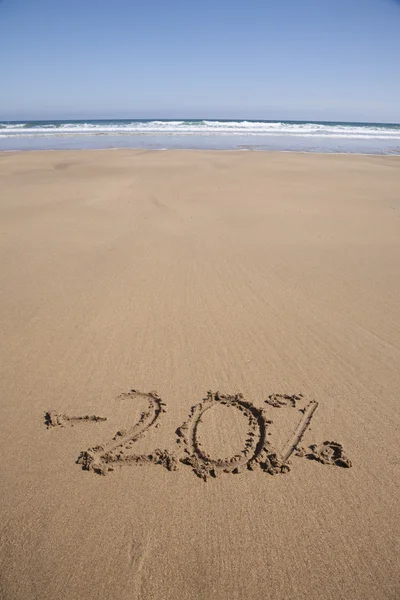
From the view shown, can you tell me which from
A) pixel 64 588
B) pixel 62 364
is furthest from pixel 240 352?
pixel 64 588

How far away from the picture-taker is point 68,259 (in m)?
5.10

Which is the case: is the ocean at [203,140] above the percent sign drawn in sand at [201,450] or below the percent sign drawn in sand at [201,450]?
above

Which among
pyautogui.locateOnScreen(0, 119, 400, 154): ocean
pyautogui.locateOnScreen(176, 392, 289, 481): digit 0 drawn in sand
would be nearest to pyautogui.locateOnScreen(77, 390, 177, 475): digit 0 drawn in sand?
pyautogui.locateOnScreen(176, 392, 289, 481): digit 0 drawn in sand

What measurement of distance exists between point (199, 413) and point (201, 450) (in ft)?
1.05

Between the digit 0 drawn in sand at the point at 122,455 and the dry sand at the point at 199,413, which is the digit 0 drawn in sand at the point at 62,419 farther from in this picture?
the digit 0 drawn in sand at the point at 122,455

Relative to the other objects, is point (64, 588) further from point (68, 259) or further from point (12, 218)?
point (12, 218)

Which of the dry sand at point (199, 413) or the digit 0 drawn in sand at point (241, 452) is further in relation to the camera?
the digit 0 drawn in sand at point (241, 452)

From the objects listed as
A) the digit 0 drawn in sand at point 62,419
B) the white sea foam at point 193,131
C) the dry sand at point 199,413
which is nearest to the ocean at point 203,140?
the white sea foam at point 193,131

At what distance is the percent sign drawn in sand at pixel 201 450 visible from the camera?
7.25 ft

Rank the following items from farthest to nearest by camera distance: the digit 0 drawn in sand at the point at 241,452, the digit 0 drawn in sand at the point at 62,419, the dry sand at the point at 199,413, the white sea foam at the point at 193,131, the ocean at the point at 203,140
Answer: the white sea foam at the point at 193,131, the ocean at the point at 203,140, the digit 0 drawn in sand at the point at 62,419, the digit 0 drawn in sand at the point at 241,452, the dry sand at the point at 199,413

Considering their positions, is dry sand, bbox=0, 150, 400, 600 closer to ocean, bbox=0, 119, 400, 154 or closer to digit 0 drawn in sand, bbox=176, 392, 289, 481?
digit 0 drawn in sand, bbox=176, 392, 289, 481

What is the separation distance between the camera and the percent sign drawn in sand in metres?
2.21

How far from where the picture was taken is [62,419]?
2.54 meters

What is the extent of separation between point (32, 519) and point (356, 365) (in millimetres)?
2467
